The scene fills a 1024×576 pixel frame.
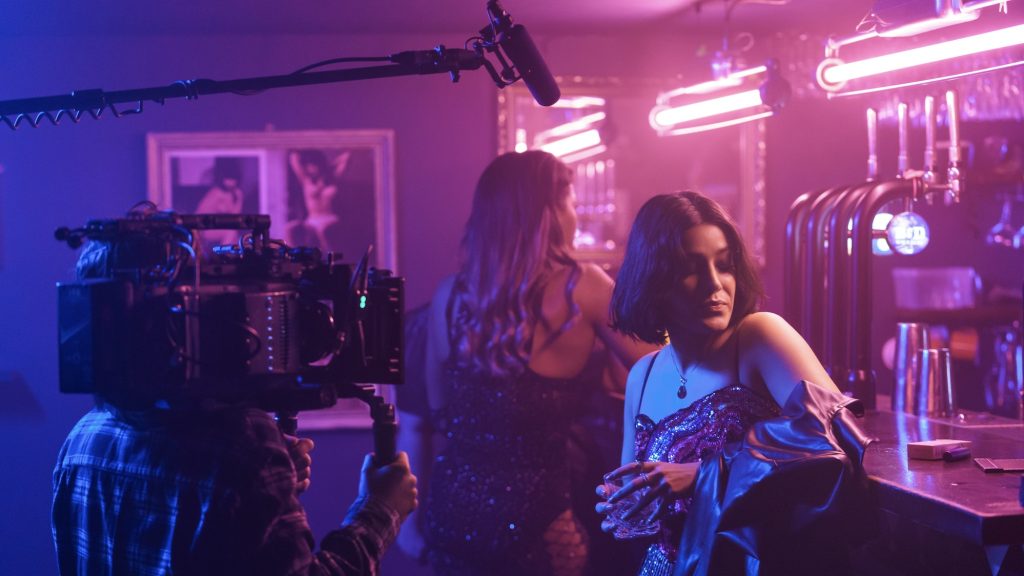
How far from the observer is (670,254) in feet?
7.12

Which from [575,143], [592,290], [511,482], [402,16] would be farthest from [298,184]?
[511,482]

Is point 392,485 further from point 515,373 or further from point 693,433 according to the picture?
point 515,373

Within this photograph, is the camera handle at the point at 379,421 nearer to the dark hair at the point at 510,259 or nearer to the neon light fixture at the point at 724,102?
the dark hair at the point at 510,259

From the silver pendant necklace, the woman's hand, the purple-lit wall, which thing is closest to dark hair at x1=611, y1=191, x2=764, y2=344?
the silver pendant necklace

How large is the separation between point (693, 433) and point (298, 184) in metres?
2.84

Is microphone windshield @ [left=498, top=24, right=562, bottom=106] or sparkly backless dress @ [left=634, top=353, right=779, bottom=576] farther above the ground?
microphone windshield @ [left=498, top=24, right=562, bottom=106]

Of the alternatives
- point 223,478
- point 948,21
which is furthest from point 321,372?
point 948,21

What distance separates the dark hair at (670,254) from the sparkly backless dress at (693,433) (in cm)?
20

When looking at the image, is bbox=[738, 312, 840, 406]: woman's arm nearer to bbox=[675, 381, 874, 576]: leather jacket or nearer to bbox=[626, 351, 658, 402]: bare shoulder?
bbox=[675, 381, 874, 576]: leather jacket

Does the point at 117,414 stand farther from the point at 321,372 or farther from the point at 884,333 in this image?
the point at 884,333

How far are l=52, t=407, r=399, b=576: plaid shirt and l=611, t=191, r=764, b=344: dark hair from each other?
2.87ft

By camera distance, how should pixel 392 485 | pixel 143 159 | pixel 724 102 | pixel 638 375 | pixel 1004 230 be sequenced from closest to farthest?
pixel 392 485, pixel 638 375, pixel 724 102, pixel 143 159, pixel 1004 230

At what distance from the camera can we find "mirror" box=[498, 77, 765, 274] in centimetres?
457

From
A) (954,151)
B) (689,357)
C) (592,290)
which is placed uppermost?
(954,151)
